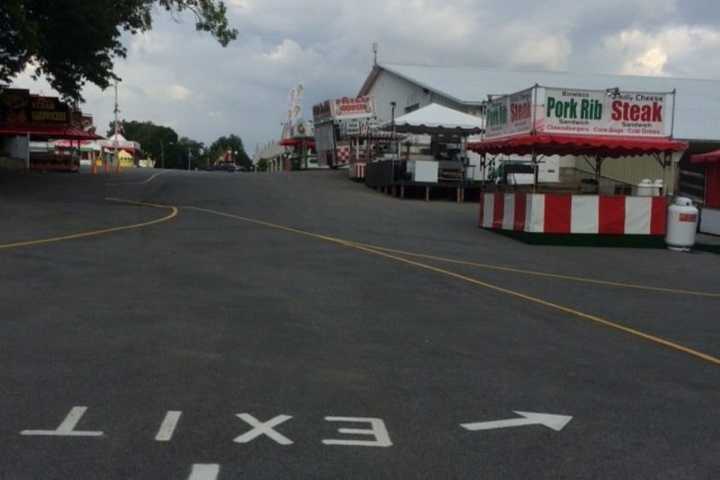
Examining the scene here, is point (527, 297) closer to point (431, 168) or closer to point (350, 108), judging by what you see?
point (431, 168)

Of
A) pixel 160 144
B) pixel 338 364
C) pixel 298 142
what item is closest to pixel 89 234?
pixel 338 364

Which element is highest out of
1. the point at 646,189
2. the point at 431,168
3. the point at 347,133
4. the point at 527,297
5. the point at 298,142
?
the point at 298,142

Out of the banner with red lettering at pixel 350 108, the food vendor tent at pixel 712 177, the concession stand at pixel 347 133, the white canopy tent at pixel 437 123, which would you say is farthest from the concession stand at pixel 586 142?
the banner with red lettering at pixel 350 108

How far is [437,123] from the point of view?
27.7 m

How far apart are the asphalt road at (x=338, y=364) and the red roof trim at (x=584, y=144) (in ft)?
13.2

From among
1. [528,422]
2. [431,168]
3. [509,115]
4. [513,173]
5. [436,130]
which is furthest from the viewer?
[436,130]

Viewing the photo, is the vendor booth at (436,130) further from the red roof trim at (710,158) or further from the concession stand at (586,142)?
the concession stand at (586,142)

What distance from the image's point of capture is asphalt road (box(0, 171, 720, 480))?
14.1 ft

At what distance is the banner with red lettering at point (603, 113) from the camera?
1681 centimetres

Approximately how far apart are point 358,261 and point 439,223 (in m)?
7.30

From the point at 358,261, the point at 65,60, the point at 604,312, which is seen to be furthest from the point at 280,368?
the point at 65,60

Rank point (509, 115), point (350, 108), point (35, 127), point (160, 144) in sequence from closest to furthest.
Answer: point (509, 115) < point (35, 127) < point (350, 108) < point (160, 144)

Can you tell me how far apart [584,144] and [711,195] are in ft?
24.4

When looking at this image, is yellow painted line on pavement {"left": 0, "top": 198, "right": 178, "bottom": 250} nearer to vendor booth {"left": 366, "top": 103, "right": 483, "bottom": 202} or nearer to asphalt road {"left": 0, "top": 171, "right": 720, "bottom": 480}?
asphalt road {"left": 0, "top": 171, "right": 720, "bottom": 480}
